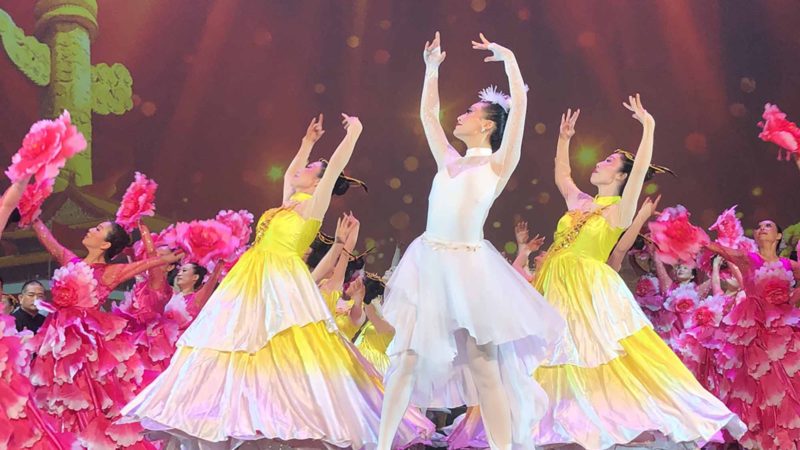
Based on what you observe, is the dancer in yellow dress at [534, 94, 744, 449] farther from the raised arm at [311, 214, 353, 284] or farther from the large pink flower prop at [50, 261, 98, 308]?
the large pink flower prop at [50, 261, 98, 308]

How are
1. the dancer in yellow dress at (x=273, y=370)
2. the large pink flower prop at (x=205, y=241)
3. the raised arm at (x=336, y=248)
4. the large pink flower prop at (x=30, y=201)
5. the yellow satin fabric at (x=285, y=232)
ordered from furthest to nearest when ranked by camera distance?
the large pink flower prop at (x=205, y=241) < the raised arm at (x=336, y=248) < the yellow satin fabric at (x=285, y=232) < the large pink flower prop at (x=30, y=201) < the dancer in yellow dress at (x=273, y=370)

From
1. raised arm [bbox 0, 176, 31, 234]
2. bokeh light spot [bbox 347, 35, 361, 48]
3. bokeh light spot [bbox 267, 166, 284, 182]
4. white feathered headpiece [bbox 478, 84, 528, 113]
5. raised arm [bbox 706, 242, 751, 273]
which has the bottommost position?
raised arm [bbox 706, 242, 751, 273]

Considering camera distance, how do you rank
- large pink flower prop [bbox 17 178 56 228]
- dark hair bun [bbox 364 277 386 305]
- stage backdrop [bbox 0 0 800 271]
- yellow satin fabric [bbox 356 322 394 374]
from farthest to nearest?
stage backdrop [bbox 0 0 800 271]
dark hair bun [bbox 364 277 386 305]
yellow satin fabric [bbox 356 322 394 374]
large pink flower prop [bbox 17 178 56 228]

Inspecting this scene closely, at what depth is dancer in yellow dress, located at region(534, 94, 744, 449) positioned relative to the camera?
3125 millimetres

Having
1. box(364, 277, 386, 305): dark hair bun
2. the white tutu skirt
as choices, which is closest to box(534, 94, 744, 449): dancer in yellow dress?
the white tutu skirt

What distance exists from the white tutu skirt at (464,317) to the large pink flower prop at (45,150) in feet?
4.41

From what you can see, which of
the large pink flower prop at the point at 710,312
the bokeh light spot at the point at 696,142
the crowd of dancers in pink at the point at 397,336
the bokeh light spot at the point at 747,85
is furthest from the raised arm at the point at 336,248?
the bokeh light spot at the point at 747,85

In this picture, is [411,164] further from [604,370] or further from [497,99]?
[497,99]

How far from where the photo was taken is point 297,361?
310 centimetres

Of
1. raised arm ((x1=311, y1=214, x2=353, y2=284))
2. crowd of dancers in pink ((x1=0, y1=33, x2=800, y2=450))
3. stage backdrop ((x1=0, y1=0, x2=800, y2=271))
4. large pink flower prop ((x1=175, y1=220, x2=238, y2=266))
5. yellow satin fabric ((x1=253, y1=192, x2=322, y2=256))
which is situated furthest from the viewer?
stage backdrop ((x1=0, y1=0, x2=800, y2=271))

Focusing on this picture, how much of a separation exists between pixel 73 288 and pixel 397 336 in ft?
5.43

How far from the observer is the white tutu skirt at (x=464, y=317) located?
2.57 meters

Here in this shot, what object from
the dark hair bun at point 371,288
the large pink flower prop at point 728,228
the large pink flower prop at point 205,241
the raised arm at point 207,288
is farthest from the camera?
the dark hair bun at point 371,288

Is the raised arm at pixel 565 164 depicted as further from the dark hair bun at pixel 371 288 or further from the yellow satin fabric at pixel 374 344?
the dark hair bun at pixel 371 288
